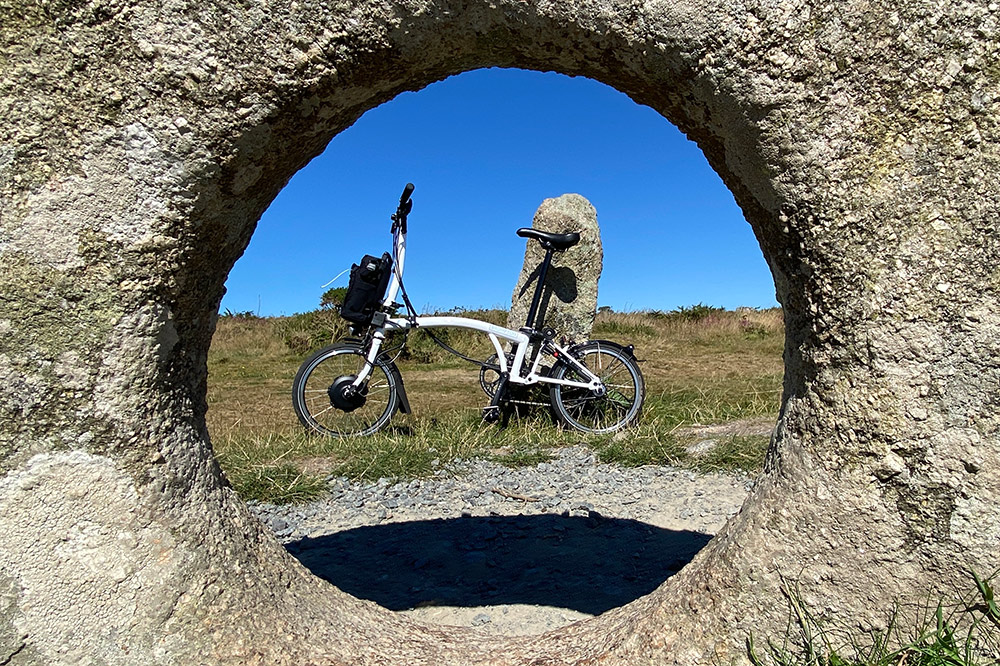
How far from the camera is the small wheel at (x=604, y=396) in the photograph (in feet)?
18.2

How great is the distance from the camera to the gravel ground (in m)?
2.59

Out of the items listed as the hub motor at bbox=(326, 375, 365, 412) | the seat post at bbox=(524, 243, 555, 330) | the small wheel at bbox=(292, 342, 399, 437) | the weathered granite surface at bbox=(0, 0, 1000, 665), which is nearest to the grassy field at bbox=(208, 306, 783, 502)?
the small wheel at bbox=(292, 342, 399, 437)

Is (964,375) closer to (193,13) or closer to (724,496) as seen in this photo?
(193,13)

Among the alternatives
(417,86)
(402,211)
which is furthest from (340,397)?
(417,86)

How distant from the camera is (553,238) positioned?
5.65m

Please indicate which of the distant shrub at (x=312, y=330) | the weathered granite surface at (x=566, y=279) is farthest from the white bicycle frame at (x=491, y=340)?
the distant shrub at (x=312, y=330)

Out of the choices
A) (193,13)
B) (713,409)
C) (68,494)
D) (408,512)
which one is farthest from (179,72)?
(713,409)

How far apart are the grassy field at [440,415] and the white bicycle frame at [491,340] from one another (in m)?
0.38

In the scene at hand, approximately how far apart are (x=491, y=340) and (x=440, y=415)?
0.95 meters

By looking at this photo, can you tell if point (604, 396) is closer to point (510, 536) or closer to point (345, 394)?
point (345, 394)

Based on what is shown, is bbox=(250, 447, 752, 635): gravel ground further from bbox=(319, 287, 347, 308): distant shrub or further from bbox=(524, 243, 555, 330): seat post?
bbox=(319, 287, 347, 308): distant shrub

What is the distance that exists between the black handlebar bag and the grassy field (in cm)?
88

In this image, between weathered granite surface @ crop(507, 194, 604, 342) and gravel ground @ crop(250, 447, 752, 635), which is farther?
weathered granite surface @ crop(507, 194, 604, 342)

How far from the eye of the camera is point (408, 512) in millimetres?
3674
